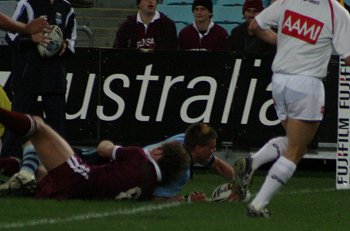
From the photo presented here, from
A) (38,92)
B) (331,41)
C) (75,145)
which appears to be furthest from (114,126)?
(331,41)

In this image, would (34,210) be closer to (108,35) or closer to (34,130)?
→ (34,130)

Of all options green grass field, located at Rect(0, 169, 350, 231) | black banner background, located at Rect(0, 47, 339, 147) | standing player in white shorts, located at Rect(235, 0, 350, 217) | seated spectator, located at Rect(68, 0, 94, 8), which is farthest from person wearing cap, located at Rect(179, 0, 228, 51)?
standing player in white shorts, located at Rect(235, 0, 350, 217)

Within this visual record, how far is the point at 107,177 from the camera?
10195mm

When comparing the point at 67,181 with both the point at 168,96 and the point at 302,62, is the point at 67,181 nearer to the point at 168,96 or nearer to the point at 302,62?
the point at 302,62

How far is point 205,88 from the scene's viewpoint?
1384 centimetres

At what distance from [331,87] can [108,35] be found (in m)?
6.57

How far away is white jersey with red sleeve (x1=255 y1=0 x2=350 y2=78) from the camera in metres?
9.46

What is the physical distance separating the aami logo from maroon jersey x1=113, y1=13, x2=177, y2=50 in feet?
15.6

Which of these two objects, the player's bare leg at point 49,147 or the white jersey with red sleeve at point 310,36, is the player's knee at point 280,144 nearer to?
the white jersey with red sleeve at point 310,36

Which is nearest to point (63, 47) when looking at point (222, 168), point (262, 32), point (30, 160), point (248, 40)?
point (30, 160)

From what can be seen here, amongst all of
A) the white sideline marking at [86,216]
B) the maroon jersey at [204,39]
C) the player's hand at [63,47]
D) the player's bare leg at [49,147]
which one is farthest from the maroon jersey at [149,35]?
the player's bare leg at [49,147]

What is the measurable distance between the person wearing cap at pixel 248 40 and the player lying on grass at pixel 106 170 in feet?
12.5

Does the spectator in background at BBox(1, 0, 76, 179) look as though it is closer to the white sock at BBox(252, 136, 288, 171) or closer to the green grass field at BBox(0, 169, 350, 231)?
the green grass field at BBox(0, 169, 350, 231)

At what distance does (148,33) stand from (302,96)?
5043 millimetres
